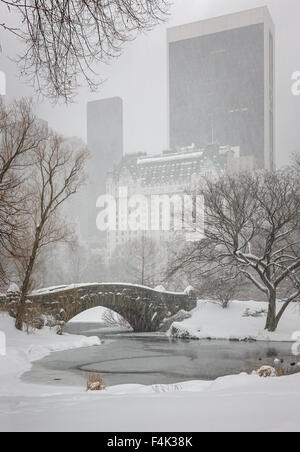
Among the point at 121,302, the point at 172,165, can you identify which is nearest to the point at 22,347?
the point at 121,302

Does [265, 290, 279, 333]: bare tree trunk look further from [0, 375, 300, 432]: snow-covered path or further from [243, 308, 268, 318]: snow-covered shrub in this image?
[0, 375, 300, 432]: snow-covered path

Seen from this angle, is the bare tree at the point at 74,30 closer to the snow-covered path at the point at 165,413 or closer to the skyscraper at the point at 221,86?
the snow-covered path at the point at 165,413


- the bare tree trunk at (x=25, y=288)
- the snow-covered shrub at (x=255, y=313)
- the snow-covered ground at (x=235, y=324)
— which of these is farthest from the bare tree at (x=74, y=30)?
the snow-covered shrub at (x=255, y=313)

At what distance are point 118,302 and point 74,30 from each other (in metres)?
18.0

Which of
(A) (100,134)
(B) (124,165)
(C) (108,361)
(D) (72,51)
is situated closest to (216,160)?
(B) (124,165)

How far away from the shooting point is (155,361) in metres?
13.2

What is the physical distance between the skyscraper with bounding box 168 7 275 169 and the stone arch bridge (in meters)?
49.1

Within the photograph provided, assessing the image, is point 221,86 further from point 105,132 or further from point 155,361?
point 155,361

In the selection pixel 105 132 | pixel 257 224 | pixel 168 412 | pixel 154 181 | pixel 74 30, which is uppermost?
Result: pixel 105 132

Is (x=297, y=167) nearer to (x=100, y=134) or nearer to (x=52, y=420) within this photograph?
(x=52, y=420)

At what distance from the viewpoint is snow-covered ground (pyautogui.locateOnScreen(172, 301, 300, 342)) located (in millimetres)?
18587

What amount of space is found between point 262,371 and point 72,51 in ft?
19.4

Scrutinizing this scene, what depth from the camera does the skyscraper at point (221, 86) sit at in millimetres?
74375

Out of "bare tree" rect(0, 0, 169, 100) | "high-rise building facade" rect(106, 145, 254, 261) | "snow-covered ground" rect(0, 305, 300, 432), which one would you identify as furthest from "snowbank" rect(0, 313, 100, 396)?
"high-rise building facade" rect(106, 145, 254, 261)
